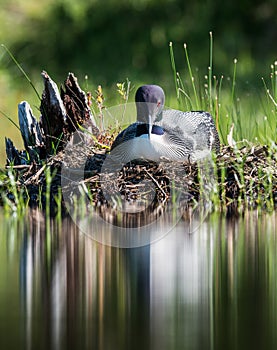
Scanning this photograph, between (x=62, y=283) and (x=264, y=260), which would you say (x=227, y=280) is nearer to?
(x=264, y=260)

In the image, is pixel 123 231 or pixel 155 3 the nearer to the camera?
pixel 123 231

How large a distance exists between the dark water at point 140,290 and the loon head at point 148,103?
4.58ft

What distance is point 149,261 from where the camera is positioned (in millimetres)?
5719

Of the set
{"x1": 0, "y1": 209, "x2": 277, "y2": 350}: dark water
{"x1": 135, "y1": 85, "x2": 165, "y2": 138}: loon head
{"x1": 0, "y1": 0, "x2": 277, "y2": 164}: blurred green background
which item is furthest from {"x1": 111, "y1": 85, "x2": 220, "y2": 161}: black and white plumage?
{"x1": 0, "y1": 0, "x2": 277, "y2": 164}: blurred green background

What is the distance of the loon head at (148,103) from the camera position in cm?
783

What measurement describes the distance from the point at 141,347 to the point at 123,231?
2.66m

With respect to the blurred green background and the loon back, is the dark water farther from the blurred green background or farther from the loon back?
the blurred green background

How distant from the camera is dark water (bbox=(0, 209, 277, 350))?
13.7 ft

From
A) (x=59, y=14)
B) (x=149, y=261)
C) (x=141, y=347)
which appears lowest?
(x=141, y=347)

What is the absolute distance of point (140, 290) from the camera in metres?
5.02

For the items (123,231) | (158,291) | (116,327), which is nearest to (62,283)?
(158,291)

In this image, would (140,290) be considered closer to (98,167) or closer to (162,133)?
(162,133)

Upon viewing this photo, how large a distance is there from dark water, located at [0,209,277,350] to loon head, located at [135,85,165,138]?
4.58ft

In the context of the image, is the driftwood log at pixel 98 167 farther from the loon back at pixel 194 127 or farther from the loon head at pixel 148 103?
the loon head at pixel 148 103
